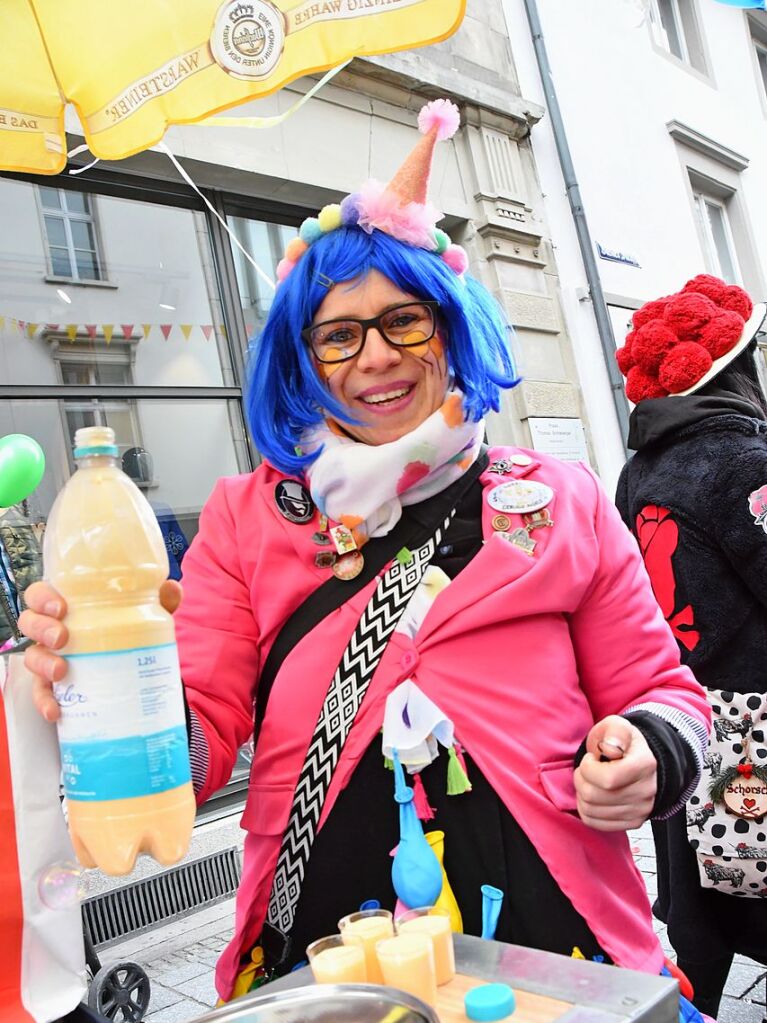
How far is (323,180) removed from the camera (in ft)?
20.8

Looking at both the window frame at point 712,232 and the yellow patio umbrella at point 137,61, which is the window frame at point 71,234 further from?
the window frame at point 712,232

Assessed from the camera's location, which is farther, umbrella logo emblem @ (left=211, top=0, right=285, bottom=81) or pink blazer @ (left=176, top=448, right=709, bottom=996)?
umbrella logo emblem @ (left=211, top=0, right=285, bottom=81)

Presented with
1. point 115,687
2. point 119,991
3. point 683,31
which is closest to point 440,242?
point 115,687

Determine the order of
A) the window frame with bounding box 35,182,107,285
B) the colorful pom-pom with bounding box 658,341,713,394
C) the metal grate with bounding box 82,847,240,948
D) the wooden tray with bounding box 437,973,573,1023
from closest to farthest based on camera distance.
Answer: the wooden tray with bounding box 437,973,573,1023, the colorful pom-pom with bounding box 658,341,713,394, the metal grate with bounding box 82,847,240,948, the window frame with bounding box 35,182,107,285

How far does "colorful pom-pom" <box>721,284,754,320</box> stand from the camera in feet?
9.57

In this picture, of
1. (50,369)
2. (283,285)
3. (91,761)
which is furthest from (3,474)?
(50,369)

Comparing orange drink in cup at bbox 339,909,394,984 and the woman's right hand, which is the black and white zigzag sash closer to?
orange drink in cup at bbox 339,909,394,984

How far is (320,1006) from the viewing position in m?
0.96

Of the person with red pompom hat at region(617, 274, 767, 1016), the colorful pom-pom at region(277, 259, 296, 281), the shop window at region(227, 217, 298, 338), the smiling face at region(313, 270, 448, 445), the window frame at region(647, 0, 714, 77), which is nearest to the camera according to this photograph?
the smiling face at region(313, 270, 448, 445)

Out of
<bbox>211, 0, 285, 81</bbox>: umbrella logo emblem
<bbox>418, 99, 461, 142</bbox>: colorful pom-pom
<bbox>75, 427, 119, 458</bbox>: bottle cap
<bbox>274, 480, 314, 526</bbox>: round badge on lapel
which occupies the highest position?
<bbox>211, 0, 285, 81</bbox>: umbrella logo emblem

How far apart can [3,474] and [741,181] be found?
11893mm

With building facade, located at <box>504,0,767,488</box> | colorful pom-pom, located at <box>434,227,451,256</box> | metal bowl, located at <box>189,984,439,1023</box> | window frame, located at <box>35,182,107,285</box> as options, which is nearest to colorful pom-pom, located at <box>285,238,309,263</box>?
colorful pom-pom, located at <box>434,227,451,256</box>

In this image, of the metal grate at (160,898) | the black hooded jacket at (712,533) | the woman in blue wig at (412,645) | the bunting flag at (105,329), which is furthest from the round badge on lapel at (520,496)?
the bunting flag at (105,329)

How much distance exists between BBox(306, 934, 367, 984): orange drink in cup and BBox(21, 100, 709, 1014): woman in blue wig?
10.7 inches
